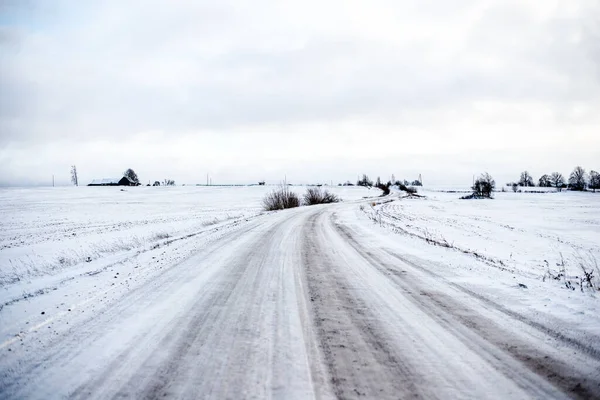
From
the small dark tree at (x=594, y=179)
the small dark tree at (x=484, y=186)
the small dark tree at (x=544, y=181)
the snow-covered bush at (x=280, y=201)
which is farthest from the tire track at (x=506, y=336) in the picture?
the small dark tree at (x=544, y=181)

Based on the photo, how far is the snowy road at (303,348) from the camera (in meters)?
2.56

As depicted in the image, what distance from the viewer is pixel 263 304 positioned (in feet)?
14.6

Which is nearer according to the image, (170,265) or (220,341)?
(220,341)

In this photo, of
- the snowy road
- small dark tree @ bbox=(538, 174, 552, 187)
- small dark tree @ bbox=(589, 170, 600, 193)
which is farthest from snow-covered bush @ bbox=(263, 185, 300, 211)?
small dark tree @ bbox=(538, 174, 552, 187)

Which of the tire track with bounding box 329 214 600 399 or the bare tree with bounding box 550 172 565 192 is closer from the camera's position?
the tire track with bounding box 329 214 600 399

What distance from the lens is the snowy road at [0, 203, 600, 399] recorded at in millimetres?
2557

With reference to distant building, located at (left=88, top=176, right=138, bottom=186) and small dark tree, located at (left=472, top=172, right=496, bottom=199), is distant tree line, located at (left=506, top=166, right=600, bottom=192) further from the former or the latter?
distant building, located at (left=88, top=176, right=138, bottom=186)

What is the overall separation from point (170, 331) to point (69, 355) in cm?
94

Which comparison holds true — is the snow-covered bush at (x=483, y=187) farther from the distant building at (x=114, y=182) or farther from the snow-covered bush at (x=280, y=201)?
the distant building at (x=114, y=182)

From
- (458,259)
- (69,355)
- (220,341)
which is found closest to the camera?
(69,355)

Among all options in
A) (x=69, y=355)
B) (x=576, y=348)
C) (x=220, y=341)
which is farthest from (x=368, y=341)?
(x=69, y=355)

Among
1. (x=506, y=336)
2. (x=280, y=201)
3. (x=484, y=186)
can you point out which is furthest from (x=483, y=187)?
(x=506, y=336)

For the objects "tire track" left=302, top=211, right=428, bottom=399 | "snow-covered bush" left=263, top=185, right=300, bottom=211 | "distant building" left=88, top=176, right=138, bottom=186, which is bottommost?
"tire track" left=302, top=211, right=428, bottom=399

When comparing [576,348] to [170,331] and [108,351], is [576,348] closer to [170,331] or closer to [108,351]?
[170,331]
